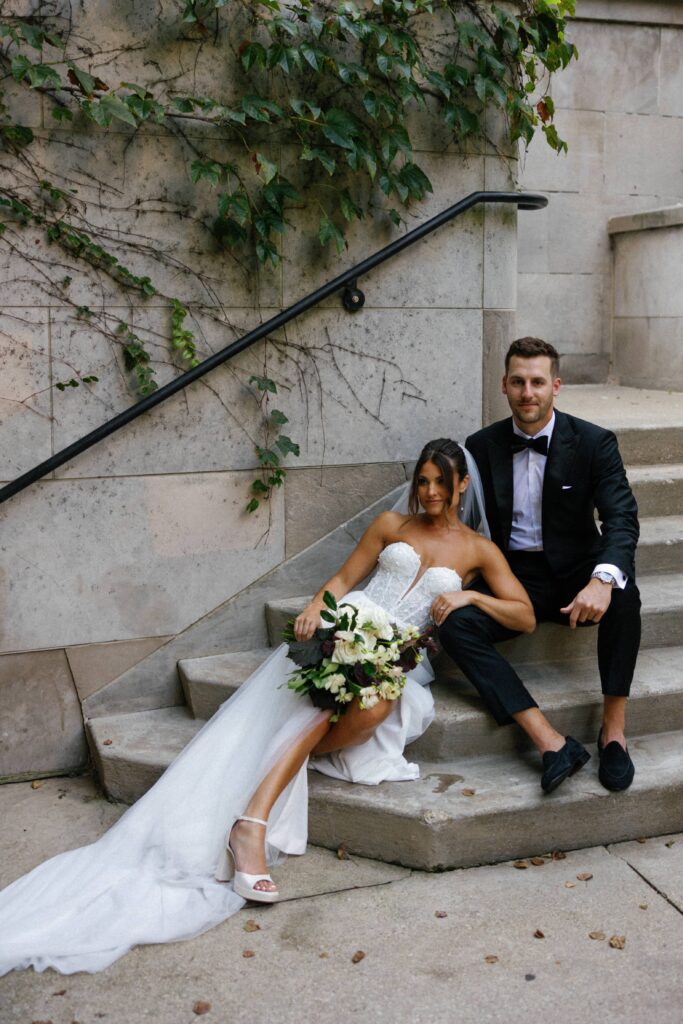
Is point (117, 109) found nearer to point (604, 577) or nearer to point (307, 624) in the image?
point (307, 624)

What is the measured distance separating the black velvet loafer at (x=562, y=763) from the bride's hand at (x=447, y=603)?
0.59 metres

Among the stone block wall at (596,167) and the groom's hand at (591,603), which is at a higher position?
the stone block wall at (596,167)

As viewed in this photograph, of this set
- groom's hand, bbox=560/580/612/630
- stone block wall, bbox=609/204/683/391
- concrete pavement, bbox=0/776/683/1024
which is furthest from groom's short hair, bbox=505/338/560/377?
stone block wall, bbox=609/204/683/391

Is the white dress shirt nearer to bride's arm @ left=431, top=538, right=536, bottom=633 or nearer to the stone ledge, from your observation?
bride's arm @ left=431, top=538, right=536, bottom=633

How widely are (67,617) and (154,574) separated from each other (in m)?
0.39

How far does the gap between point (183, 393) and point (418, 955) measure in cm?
237

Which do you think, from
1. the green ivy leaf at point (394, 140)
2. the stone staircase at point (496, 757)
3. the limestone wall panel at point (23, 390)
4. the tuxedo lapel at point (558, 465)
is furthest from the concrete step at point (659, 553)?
the limestone wall panel at point (23, 390)

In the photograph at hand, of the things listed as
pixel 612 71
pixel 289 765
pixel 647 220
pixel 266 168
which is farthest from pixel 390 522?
pixel 612 71

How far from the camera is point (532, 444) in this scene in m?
4.27

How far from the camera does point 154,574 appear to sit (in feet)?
15.2

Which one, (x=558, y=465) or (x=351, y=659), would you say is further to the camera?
(x=558, y=465)

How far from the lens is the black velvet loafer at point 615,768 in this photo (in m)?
3.82

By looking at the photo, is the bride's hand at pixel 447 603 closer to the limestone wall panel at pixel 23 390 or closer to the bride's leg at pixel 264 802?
the bride's leg at pixel 264 802

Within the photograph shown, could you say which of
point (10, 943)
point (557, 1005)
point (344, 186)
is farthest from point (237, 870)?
point (344, 186)
